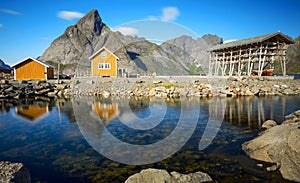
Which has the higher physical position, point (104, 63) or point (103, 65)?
point (104, 63)

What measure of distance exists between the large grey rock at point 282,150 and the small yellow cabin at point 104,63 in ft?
106

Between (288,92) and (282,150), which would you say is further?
(288,92)

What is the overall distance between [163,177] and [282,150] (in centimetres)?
484

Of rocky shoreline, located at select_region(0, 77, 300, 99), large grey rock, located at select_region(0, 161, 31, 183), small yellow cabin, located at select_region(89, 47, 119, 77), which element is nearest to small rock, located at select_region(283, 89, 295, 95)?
rocky shoreline, located at select_region(0, 77, 300, 99)

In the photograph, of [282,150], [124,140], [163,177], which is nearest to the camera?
[163,177]

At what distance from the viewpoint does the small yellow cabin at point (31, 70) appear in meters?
37.8

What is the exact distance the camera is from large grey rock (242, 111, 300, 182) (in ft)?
22.5

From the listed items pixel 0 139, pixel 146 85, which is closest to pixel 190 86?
pixel 146 85

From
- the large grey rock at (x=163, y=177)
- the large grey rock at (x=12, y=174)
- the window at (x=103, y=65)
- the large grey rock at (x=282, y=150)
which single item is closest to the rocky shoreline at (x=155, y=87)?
the window at (x=103, y=65)

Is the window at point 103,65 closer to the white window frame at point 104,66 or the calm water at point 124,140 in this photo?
the white window frame at point 104,66

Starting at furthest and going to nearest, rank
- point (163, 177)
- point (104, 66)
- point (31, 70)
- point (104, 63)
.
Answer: point (104, 66) → point (104, 63) → point (31, 70) → point (163, 177)

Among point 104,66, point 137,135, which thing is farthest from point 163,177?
point 104,66

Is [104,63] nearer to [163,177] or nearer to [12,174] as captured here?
[163,177]

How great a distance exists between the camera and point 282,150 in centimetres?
784
